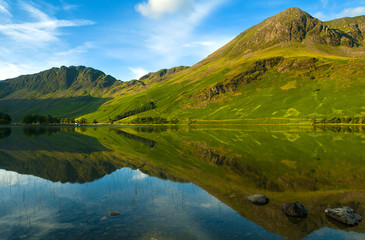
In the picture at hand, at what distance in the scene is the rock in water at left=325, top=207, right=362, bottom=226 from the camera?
53.7 feet

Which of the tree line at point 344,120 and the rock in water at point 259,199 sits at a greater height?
the tree line at point 344,120

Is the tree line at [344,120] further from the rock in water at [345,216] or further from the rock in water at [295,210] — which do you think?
→ the rock in water at [295,210]

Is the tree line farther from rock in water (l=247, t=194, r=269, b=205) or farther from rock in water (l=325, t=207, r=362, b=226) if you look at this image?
rock in water (l=325, t=207, r=362, b=226)

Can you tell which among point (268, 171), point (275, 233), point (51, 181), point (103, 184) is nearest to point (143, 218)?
point (275, 233)

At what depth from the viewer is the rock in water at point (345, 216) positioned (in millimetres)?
16356

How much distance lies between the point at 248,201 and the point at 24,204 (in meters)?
22.4

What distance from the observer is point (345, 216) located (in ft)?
54.9

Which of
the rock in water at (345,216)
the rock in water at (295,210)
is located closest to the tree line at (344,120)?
the rock in water at (345,216)

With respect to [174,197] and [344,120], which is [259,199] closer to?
[174,197]

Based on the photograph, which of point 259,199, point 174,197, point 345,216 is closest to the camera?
point 345,216

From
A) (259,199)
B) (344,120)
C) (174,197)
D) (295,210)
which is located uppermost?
(344,120)

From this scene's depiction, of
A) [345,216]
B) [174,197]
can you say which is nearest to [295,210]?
[345,216]

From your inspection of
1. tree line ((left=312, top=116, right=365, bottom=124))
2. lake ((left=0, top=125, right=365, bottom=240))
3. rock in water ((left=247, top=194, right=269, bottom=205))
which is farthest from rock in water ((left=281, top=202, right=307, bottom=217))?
tree line ((left=312, top=116, right=365, bottom=124))

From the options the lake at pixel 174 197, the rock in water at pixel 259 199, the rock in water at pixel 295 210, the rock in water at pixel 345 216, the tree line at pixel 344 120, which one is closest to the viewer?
the lake at pixel 174 197
